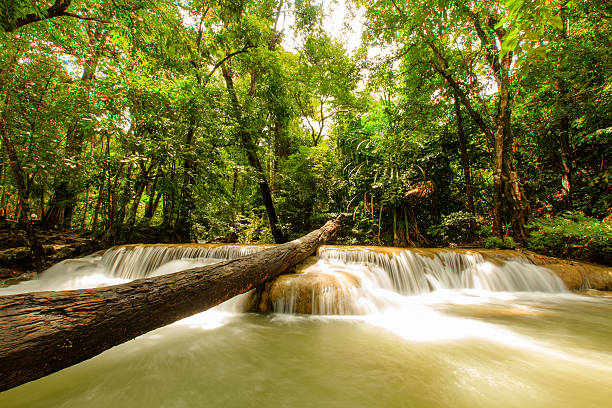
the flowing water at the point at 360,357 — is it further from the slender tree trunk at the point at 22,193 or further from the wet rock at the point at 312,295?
the slender tree trunk at the point at 22,193

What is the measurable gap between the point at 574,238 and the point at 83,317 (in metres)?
8.10

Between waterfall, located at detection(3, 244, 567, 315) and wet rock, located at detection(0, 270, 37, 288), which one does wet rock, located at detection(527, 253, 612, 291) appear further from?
wet rock, located at detection(0, 270, 37, 288)

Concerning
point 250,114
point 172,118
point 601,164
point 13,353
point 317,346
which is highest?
point 250,114

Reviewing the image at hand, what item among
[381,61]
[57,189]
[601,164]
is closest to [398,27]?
[381,61]

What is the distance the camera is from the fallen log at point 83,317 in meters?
0.91

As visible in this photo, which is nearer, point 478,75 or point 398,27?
point 398,27

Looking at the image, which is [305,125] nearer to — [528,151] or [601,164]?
[528,151]

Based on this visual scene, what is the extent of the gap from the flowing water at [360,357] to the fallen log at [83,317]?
485 mm

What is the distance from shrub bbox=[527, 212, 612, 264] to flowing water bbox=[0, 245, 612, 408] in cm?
137

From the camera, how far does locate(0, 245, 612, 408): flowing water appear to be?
1328mm

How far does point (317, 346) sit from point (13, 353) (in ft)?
6.14

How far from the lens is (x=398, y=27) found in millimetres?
5793

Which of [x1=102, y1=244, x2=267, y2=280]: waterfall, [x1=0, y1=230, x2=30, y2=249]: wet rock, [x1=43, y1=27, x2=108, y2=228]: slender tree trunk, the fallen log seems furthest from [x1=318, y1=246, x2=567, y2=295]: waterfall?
[x1=0, y1=230, x2=30, y2=249]: wet rock

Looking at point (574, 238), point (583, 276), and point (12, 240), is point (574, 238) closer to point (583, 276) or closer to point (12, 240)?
point (583, 276)
